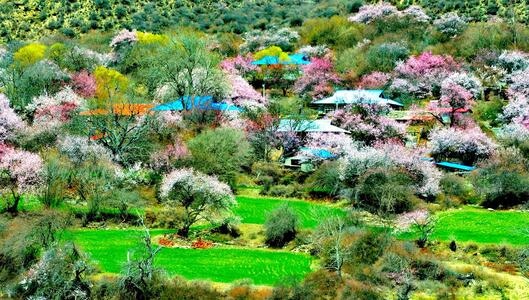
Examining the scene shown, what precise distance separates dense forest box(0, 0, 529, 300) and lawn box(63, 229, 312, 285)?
0.16m

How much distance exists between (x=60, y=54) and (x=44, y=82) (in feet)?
34.2

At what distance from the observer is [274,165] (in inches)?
2136

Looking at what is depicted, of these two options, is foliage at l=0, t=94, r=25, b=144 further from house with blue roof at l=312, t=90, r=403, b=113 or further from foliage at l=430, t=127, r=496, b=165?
foliage at l=430, t=127, r=496, b=165

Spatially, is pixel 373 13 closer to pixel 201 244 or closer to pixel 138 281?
pixel 201 244

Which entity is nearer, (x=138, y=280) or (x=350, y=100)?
(x=138, y=280)

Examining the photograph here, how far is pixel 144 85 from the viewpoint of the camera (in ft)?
244

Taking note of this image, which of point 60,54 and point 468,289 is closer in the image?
point 468,289

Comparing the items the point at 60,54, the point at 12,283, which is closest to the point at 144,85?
the point at 60,54

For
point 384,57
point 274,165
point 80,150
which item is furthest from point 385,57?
point 80,150

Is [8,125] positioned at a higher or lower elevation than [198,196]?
higher

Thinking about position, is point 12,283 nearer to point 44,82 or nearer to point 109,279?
point 109,279

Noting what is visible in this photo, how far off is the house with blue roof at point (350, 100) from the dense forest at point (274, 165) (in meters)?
0.25

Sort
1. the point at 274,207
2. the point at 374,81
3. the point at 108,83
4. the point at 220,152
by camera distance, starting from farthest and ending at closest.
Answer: the point at 374,81
the point at 108,83
the point at 220,152
the point at 274,207

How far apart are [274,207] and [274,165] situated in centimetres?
900
